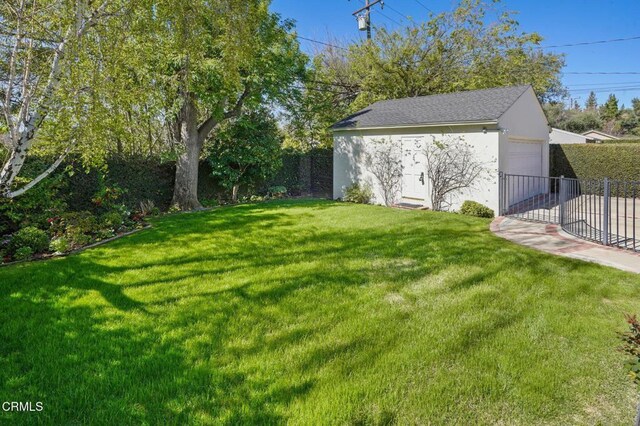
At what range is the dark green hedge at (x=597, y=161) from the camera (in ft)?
45.1

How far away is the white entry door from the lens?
A: 12.2 meters

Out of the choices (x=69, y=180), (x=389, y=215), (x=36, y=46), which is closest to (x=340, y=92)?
(x=389, y=215)

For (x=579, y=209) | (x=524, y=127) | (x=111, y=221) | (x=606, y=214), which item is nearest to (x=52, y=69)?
(x=111, y=221)

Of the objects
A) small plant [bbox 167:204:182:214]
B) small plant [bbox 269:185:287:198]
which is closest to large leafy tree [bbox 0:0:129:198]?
small plant [bbox 167:204:182:214]

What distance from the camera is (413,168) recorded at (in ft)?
41.1

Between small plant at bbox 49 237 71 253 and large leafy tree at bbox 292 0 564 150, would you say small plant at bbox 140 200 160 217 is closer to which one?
small plant at bbox 49 237 71 253

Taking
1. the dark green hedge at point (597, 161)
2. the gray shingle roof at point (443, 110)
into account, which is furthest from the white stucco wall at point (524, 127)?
the dark green hedge at point (597, 161)

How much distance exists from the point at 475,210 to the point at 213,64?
9.00 metres

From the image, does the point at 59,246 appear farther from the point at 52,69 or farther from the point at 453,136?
the point at 453,136

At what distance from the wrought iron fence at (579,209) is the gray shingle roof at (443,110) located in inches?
84.1

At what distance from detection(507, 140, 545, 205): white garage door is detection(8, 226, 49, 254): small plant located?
11.6m

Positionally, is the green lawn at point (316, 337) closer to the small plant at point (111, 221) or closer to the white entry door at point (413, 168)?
the small plant at point (111, 221)

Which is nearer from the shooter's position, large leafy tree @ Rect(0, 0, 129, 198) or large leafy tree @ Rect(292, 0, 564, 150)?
large leafy tree @ Rect(0, 0, 129, 198)

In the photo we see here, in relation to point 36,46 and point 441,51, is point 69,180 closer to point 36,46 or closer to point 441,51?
point 36,46
